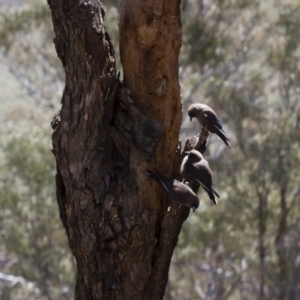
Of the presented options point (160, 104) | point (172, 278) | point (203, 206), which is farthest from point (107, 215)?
point (172, 278)

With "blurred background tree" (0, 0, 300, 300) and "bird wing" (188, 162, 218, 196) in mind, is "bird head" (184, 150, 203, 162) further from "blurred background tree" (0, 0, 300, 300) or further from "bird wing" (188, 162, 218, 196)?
"blurred background tree" (0, 0, 300, 300)

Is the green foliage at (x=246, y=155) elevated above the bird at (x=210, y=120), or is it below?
above

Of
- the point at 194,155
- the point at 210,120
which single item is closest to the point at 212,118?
the point at 210,120

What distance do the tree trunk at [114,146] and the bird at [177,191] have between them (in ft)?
0.25

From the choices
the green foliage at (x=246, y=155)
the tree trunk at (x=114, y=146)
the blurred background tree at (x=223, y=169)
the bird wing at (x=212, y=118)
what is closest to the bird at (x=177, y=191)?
the tree trunk at (x=114, y=146)

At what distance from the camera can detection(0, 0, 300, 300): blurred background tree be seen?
10602 mm

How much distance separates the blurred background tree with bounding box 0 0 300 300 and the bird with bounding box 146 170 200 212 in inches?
253

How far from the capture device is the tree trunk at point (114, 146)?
11.5ft

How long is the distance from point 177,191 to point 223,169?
8.16 metres

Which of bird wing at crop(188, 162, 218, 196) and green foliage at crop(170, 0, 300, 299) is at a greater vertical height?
green foliage at crop(170, 0, 300, 299)

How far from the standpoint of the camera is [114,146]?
3670mm

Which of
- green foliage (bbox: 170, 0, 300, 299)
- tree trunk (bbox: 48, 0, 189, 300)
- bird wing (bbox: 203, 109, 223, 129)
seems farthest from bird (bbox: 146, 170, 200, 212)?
green foliage (bbox: 170, 0, 300, 299)

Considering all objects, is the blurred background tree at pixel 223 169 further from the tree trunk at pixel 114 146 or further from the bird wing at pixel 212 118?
the tree trunk at pixel 114 146

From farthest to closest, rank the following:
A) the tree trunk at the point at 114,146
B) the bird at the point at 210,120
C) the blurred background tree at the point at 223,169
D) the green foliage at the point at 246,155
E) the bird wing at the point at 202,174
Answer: the green foliage at the point at 246,155
the blurred background tree at the point at 223,169
the bird at the point at 210,120
the bird wing at the point at 202,174
the tree trunk at the point at 114,146
